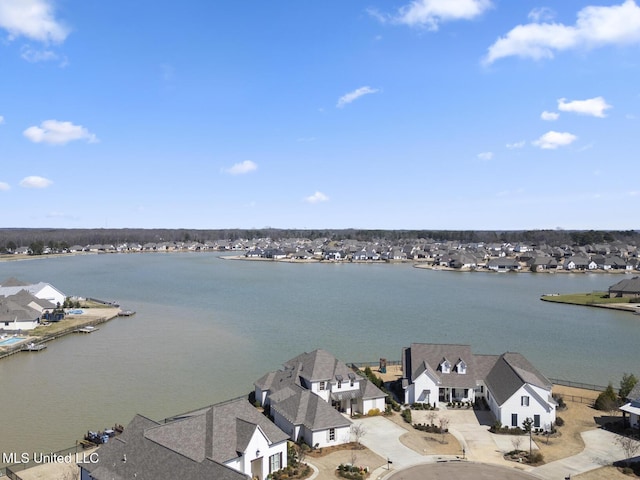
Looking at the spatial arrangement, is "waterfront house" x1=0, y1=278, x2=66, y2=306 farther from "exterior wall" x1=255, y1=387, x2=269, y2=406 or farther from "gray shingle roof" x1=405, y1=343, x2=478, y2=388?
"gray shingle roof" x1=405, y1=343, x2=478, y2=388

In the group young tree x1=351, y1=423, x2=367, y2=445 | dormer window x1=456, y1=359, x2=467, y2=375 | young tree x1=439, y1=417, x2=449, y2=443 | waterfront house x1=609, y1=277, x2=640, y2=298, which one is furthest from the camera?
waterfront house x1=609, y1=277, x2=640, y2=298

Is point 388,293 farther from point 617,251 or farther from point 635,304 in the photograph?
point 617,251

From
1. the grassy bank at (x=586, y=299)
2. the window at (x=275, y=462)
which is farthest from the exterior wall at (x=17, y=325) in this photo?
the grassy bank at (x=586, y=299)

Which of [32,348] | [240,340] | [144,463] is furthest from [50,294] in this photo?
[144,463]

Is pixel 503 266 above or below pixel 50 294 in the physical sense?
above

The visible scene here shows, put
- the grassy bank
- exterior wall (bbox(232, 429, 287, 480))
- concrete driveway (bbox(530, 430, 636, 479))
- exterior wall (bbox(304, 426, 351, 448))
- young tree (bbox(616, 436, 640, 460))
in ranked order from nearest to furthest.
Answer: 1. exterior wall (bbox(232, 429, 287, 480))
2. concrete driveway (bbox(530, 430, 636, 479))
3. young tree (bbox(616, 436, 640, 460))
4. exterior wall (bbox(304, 426, 351, 448))
5. the grassy bank

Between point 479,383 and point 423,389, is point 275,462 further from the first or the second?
point 479,383

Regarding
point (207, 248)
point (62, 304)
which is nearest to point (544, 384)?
point (62, 304)

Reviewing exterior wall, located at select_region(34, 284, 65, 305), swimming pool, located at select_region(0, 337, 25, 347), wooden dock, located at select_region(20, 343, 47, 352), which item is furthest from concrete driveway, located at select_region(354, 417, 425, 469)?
exterior wall, located at select_region(34, 284, 65, 305)
